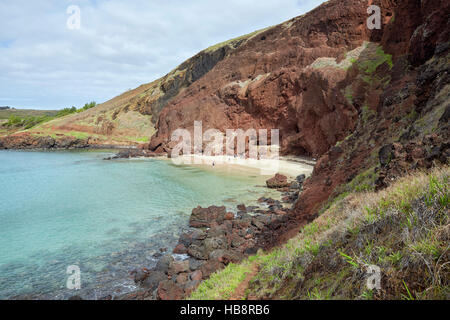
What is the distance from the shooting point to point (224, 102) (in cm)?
5041

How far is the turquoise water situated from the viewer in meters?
10.4

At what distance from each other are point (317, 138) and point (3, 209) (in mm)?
33873

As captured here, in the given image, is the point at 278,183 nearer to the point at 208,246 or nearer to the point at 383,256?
the point at 208,246

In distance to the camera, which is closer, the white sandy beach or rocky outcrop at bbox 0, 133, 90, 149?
the white sandy beach

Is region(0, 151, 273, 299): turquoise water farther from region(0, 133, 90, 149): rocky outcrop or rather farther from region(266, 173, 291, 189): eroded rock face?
region(0, 133, 90, 149): rocky outcrop

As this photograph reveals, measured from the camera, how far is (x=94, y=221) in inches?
655

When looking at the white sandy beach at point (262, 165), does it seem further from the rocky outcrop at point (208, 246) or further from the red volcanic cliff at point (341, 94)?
the rocky outcrop at point (208, 246)

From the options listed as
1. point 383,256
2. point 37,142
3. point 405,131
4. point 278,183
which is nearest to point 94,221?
point 278,183

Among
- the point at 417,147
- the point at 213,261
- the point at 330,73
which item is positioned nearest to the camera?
the point at 417,147

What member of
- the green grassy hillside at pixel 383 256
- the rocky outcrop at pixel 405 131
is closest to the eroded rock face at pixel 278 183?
the rocky outcrop at pixel 405 131

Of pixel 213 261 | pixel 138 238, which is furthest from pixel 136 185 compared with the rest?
pixel 213 261

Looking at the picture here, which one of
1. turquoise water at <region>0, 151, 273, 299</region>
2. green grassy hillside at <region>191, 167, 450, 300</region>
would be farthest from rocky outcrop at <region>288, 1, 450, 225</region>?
turquoise water at <region>0, 151, 273, 299</region>
